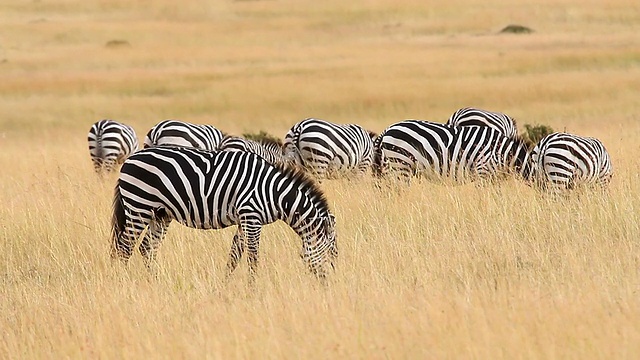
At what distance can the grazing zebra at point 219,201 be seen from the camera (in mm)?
7613

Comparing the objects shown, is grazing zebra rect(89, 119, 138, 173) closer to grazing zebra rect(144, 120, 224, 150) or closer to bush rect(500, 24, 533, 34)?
grazing zebra rect(144, 120, 224, 150)

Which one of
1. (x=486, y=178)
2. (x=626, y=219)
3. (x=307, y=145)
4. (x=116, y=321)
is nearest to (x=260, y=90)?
(x=307, y=145)

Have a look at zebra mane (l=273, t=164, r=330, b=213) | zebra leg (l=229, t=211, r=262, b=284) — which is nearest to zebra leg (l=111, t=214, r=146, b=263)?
zebra leg (l=229, t=211, r=262, b=284)

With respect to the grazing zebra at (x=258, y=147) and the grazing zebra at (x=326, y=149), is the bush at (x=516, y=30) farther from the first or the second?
the grazing zebra at (x=258, y=147)

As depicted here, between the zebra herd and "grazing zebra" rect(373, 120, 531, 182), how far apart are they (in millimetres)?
13

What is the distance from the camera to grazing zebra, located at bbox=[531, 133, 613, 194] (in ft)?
35.4

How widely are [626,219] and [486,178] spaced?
304cm

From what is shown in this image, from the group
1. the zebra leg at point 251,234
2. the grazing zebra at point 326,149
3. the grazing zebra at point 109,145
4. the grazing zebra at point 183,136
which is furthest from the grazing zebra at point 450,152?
the grazing zebra at point 109,145

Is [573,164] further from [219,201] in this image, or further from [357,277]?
[219,201]

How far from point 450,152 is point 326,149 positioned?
8.39ft

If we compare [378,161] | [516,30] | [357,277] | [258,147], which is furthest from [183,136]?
[516,30]

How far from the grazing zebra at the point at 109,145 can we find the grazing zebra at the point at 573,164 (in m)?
8.31

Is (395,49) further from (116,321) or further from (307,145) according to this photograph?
(116,321)

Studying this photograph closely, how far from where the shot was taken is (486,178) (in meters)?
11.9
